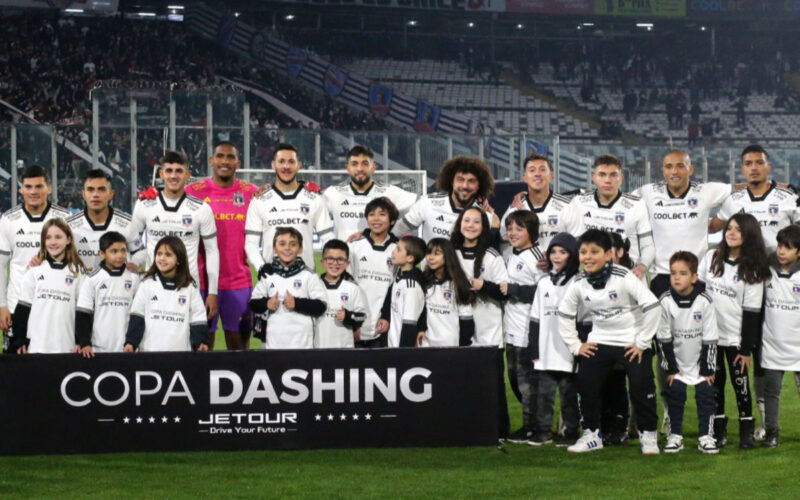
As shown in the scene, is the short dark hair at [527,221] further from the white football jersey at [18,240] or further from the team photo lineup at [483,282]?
the white football jersey at [18,240]

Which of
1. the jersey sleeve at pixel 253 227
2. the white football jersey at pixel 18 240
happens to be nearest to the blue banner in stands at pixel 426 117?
the jersey sleeve at pixel 253 227

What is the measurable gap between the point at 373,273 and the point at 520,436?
1626mm

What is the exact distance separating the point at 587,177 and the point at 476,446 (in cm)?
1893

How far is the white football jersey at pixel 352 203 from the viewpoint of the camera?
9070 millimetres

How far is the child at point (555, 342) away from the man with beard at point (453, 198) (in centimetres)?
78

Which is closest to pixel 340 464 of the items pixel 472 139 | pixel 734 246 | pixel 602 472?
pixel 602 472

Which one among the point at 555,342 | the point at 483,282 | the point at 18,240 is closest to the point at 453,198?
the point at 483,282

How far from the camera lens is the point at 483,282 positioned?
7977mm

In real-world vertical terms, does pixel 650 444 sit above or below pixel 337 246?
below

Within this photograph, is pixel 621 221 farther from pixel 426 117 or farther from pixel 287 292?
pixel 426 117

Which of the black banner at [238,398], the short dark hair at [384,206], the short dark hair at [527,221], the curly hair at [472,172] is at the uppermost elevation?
the curly hair at [472,172]

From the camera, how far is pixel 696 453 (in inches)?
300

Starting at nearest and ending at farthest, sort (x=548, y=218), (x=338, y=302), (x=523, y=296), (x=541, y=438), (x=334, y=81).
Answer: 1. (x=541, y=438)
2. (x=523, y=296)
3. (x=338, y=302)
4. (x=548, y=218)
5. (x=334, y=81)

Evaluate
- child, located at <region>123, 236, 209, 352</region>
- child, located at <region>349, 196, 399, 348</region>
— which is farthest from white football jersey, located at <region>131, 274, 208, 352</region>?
child, located at <region>349, 196, 399, 348</region>
